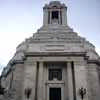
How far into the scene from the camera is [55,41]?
2486 cm

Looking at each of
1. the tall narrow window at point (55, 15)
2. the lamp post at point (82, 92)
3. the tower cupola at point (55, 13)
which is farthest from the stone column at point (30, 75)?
the tall narrow window at point (55, 15)

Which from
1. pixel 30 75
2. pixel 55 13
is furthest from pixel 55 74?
pixel 55 13

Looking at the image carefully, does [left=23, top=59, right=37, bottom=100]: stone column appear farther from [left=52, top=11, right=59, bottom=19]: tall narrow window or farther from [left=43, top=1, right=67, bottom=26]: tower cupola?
[left=52, top=11, right=59, bottom=19]: tall narrow window

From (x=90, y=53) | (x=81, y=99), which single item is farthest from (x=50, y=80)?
(x=90, y=53)

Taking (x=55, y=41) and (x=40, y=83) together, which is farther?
(x=55, y=41)

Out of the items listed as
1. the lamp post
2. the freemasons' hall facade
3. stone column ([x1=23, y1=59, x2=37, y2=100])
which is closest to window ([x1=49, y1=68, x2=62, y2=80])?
the freemasons' hall facade

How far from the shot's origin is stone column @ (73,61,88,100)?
19916 millimetres

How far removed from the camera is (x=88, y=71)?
75.0 feet

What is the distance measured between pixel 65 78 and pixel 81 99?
362 centimetres

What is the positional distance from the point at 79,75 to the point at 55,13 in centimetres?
1764

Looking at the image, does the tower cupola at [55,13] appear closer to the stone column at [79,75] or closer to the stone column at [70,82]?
the stone column at [79,75]

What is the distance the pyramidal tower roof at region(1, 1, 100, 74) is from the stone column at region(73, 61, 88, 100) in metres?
1.44

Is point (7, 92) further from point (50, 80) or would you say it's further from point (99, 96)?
point (99, 96)

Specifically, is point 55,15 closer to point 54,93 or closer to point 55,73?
point 55,73
